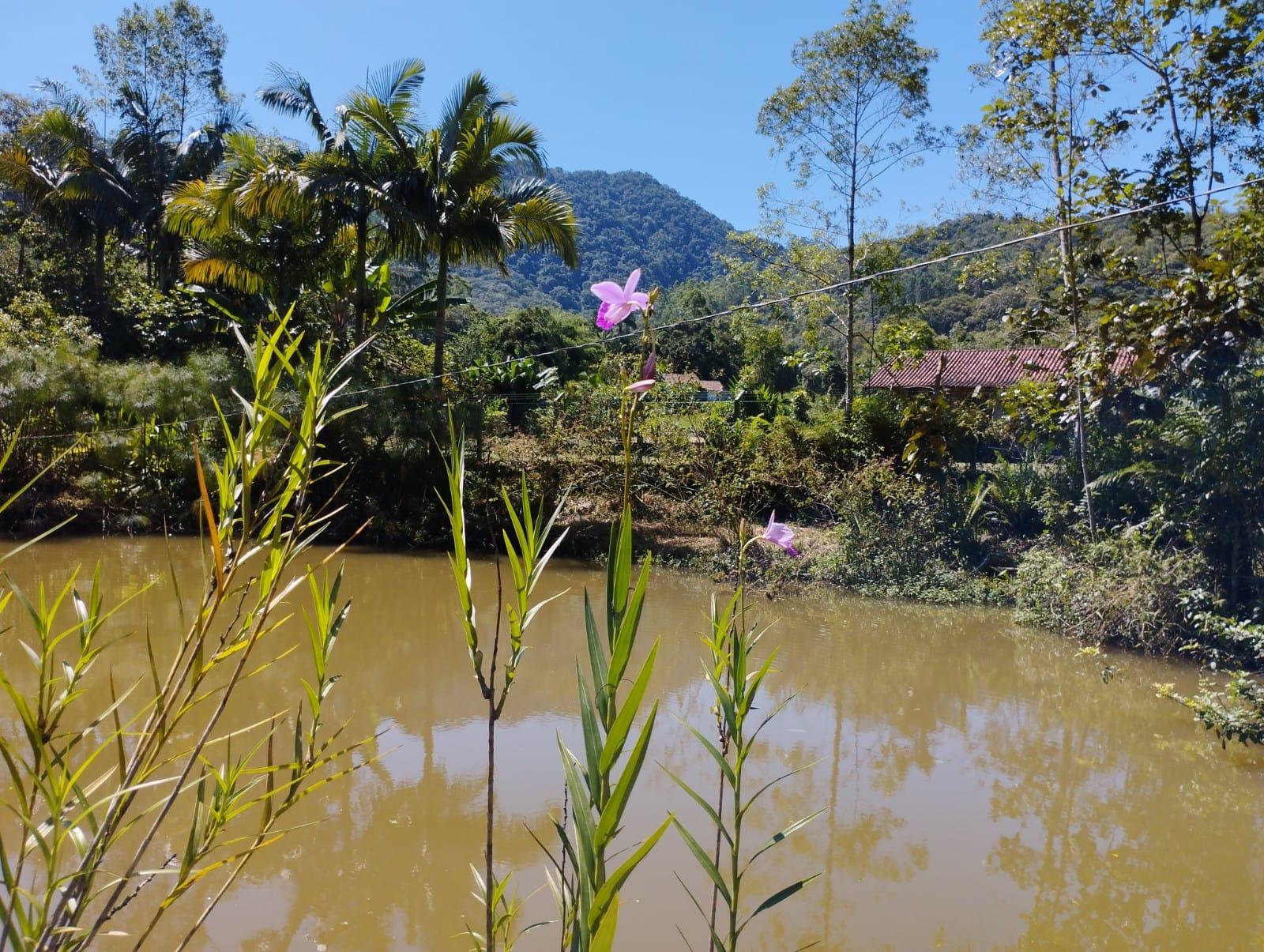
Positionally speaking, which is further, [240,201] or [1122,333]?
[240,201]

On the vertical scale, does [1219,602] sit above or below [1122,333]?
below

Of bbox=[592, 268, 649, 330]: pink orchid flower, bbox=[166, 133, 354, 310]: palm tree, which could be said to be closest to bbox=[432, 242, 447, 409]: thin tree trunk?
bbox=[166, 133, 354, 310]: palm tree

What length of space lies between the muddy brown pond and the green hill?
160 feet

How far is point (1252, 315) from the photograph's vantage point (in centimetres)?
631

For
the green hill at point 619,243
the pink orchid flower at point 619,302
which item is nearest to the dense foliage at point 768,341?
the pink orchid flower at point 619,302

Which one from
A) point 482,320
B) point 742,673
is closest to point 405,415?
point 742,673

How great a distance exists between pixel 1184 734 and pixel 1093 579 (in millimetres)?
2042

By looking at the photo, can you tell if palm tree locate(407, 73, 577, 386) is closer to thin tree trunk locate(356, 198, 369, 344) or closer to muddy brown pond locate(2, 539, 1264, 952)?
thin tree trunk locate(356, 198, 369, 344)

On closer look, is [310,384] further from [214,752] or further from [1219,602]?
[1219,602]

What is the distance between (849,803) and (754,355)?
40.0 ft

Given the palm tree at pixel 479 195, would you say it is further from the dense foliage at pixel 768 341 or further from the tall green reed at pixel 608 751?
the tall green reed at pixel 608 751

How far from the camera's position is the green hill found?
6206 centimetres

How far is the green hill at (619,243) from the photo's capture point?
62.1 metres

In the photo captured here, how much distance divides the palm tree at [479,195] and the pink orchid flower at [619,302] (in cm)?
1038
